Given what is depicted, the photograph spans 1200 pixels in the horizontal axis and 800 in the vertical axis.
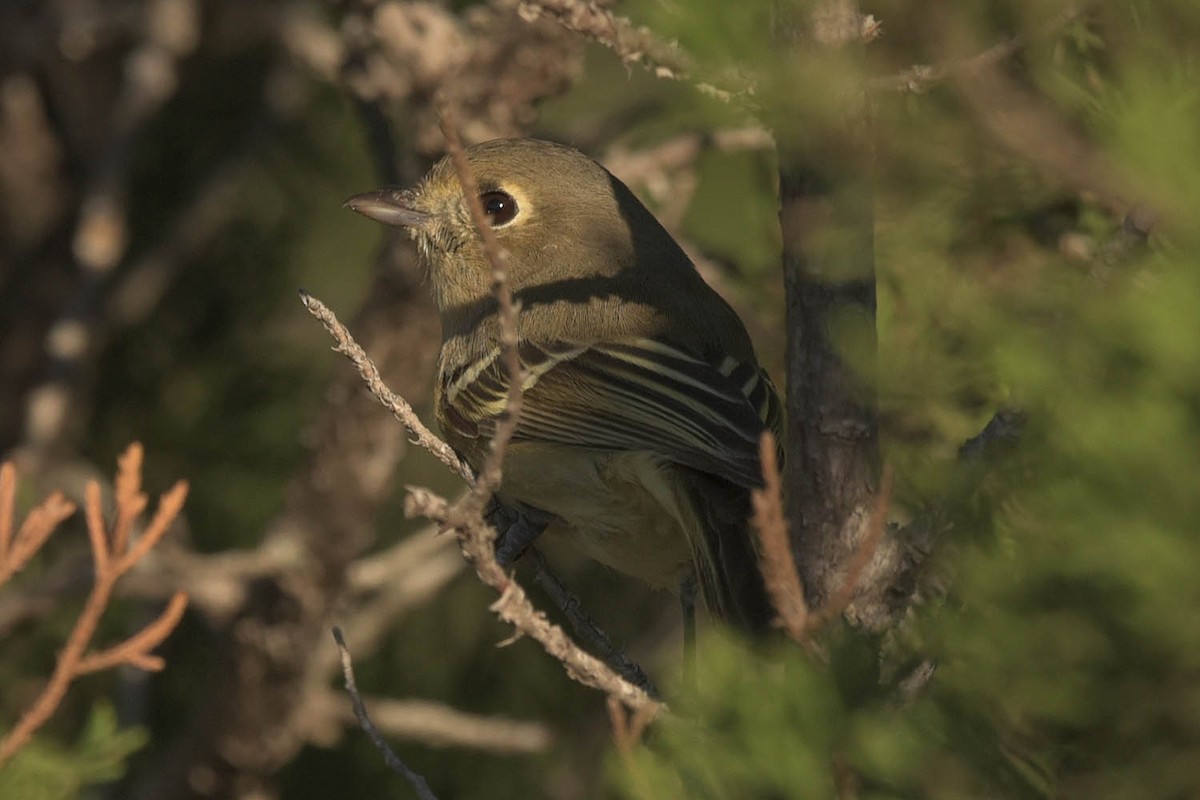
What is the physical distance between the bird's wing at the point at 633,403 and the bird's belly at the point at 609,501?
0.05m

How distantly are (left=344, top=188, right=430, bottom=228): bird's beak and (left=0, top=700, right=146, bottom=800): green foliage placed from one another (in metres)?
1.87

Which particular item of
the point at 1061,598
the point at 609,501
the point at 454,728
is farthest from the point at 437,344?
the point at 1061,598

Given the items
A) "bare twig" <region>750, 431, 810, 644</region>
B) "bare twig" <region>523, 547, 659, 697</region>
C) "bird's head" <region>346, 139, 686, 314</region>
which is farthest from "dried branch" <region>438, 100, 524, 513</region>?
"bird's head" <region>346, 139, 686, 314</region>

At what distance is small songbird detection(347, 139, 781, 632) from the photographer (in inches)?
130

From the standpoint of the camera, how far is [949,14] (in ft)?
8.02

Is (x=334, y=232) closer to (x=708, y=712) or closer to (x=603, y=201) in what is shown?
(x=603, y=201)

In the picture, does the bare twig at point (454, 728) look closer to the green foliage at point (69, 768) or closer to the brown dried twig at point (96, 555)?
the green foliage at point (69, 768)

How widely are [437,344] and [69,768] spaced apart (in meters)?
2.24

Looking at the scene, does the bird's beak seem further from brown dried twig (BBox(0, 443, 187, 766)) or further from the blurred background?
brown dried twig (BBox(0, 443, 187, 766))

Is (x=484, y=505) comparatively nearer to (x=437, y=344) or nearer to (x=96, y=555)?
(x=96, y=555)

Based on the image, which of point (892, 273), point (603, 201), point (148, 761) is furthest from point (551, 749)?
point (892, 273)

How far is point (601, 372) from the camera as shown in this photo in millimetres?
3775

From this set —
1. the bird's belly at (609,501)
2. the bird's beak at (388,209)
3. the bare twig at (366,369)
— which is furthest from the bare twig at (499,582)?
the bird's beak at (388,209)

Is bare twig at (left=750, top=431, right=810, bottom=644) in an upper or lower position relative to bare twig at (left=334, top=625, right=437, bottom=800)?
upper
